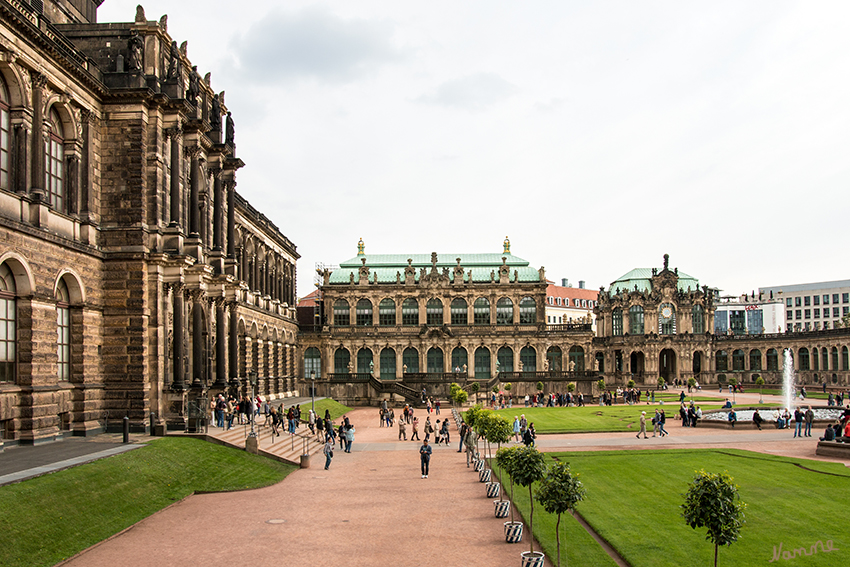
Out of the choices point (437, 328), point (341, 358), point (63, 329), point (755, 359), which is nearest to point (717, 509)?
point (63, 329)

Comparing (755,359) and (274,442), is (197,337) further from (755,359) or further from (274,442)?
(755,359)

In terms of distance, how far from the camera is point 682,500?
25594 millimetres

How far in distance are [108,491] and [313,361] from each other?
71339mm

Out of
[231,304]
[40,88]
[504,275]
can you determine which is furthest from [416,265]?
[40,88]

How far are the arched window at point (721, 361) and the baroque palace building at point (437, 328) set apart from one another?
30.8 meters

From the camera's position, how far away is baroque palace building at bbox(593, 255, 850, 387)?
107812mm

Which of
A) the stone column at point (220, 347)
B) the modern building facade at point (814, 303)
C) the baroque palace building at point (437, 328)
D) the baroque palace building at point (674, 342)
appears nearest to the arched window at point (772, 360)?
the baroque palace building at point (674, 342)

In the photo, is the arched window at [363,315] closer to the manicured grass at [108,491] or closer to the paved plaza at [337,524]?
the paved plaza at [337,524]

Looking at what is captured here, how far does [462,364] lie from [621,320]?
30.0m

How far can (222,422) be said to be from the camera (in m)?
37.5

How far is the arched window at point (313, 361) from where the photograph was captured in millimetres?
94188

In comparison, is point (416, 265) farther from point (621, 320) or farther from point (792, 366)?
point (792, 366)

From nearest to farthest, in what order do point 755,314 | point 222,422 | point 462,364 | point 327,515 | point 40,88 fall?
point 327,515 → point 40,88 → point 222,422 → point 462,364 → point 755,314

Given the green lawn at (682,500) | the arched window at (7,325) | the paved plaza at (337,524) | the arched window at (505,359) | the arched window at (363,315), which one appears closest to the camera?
the green lawn at (682,500)
